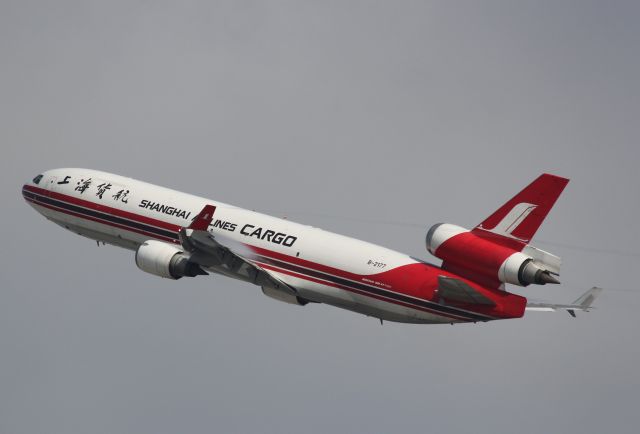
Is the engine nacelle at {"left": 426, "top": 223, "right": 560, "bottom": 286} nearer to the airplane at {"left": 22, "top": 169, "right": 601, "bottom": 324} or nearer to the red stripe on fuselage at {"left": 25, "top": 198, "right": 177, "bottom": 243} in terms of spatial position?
the airplane at {"left": 22, "top": 169, "right": 601, "bottom": 324}

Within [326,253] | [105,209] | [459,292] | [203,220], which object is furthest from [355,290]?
[105,209]

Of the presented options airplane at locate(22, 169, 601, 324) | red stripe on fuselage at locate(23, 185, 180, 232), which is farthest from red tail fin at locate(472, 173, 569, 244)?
red stripe on fuselage at locate(23, 185, 180, 232)

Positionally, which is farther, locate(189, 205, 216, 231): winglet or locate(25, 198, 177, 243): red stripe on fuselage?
locate(25, 198, 177, 243): red stripe on fuselage

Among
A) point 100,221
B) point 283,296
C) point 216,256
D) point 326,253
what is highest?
point 100,221

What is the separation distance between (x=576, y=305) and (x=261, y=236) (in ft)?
52.4

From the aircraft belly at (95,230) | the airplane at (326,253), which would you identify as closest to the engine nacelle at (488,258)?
the airplane at (326,253)

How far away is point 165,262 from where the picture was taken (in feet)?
219

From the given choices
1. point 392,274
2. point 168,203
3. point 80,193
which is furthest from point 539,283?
point 80,193

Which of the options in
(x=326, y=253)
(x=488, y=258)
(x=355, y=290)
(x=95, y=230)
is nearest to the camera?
(x=488, y=258)

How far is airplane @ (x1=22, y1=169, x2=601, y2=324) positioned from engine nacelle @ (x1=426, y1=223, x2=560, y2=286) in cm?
5

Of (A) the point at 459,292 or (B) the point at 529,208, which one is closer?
(B) the point at 529,208

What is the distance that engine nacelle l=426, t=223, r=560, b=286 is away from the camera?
59125 millimetres

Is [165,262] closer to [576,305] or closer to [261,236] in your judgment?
[261,236]

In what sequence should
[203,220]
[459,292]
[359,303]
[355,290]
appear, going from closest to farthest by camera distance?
[459,292], [355,290], [359,303], [203,220]
